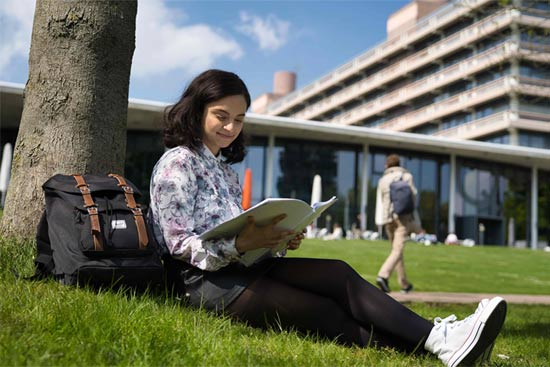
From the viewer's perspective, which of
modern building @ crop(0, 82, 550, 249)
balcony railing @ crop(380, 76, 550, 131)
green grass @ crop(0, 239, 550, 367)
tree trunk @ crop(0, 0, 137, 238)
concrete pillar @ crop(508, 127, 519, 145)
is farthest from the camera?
concrete pillar @ crop(508, 127, 519, 145)

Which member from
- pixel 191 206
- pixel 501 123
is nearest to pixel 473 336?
pixel 191 206

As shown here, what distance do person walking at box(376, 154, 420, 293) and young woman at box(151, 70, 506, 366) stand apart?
15.5 feet

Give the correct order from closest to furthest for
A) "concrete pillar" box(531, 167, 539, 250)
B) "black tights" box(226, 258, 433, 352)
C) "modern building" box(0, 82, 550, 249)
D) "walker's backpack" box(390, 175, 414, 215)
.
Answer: "black tights" box(226, 258, 433, 352) < "walker's backpack" box(390, 175, 414, 215) < "modern building" box(0, 82, 550, 249) < "concrete pillar" box(531, 167, 539, 250)

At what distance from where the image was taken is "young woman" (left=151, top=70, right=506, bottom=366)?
2687 mm

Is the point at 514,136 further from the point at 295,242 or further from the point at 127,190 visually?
the point at 127,190

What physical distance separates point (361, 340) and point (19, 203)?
2.18 metres

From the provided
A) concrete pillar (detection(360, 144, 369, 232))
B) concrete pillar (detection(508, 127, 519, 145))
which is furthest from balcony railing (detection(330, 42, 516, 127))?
concrete pillar (detection(360, 144, 369, 232))

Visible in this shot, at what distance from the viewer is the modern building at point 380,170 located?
1169 inches

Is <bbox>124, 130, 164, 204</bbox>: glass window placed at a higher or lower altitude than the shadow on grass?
higher

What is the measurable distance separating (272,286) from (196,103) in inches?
41.4

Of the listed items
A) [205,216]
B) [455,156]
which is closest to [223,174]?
[205,216]

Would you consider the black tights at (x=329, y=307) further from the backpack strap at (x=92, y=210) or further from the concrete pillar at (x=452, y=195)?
the concrete pillar at (x=452, y=195)

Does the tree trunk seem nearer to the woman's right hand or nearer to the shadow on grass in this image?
the woman's right hand

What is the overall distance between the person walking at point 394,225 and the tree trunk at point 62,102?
4.77 meters
